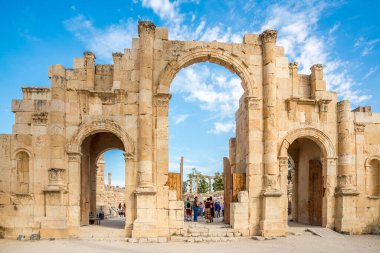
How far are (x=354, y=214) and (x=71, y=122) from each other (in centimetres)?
1085

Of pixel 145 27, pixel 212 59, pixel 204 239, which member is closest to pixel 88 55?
pixel 145 27

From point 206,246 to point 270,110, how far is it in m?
5.27

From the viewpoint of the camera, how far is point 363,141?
13.9 m

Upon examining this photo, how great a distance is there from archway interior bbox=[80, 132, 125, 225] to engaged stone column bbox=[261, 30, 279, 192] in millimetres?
6870

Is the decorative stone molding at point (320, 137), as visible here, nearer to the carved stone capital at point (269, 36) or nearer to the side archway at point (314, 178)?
the side archway at point (314, 178)

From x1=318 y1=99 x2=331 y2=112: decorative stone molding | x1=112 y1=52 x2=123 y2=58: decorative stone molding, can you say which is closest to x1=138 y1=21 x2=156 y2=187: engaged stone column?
x1=112 y1=52 x2=123 y2=58: decorative stone molding

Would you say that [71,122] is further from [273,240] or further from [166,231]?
[273,240]

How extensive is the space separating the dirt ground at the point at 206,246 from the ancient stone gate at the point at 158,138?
3.00 feet

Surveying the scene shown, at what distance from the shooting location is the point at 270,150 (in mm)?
12539

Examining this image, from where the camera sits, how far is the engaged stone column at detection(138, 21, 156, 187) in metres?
12.0

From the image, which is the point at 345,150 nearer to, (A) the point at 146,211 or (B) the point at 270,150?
(B) the point at 270,150

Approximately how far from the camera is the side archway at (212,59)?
41.8ft

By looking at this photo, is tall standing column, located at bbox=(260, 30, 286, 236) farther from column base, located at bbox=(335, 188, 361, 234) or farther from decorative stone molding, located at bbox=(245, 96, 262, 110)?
column base, located at bbox=(335, 188, 361, 234)

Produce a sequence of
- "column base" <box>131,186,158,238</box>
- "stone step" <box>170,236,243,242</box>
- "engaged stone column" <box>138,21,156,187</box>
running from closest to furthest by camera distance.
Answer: "stone step" <box>170,236,243,242</box> → "column base" <box>131,186,158,238</box> → "engaged stone column" <box>138,21,156,187</box>
